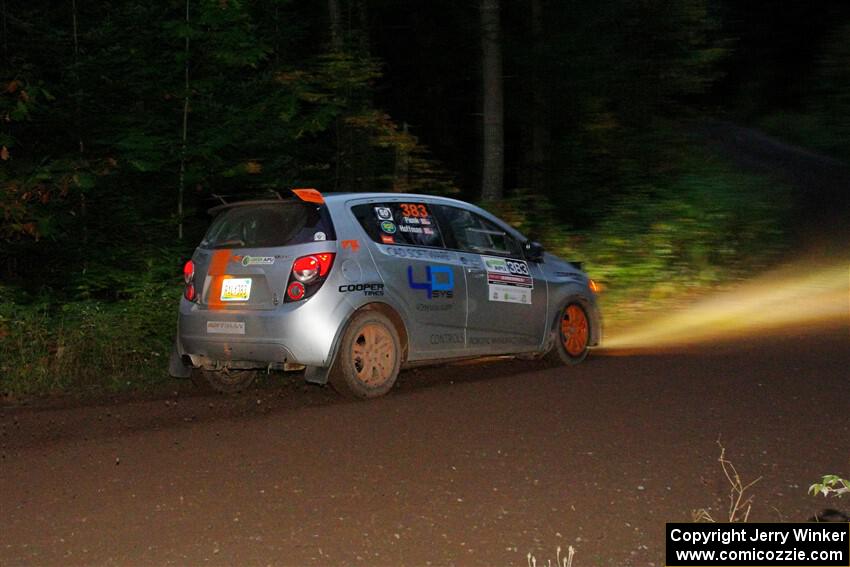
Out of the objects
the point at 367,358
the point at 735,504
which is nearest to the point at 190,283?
the point at 367,358

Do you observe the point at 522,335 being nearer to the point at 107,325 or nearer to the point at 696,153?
the point at 107,325

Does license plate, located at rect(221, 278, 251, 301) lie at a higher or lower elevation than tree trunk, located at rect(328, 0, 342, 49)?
lower

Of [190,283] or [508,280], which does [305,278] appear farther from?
[508,280]

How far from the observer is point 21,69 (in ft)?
49.4

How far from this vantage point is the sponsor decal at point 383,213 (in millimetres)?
10164

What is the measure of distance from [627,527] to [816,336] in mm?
8032

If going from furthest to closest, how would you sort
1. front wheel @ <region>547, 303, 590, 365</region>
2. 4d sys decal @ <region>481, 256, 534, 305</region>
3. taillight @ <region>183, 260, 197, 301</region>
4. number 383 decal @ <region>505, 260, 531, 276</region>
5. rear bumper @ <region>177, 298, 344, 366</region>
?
front wheel @ <region>547, 303, 590, 365</region>, number 383 decal @ <region>505, 260, 531, 276</region>, 4d sys decal @ <region>481, 256, 534, 305</region>, taillight @ <region>183, 260, 197, 301</region>, rear bumper @ <region>177, 298, 344, 366</region>

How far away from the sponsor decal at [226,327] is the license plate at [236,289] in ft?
0.70

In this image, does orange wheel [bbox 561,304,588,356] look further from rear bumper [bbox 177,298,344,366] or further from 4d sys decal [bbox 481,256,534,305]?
rear bumper [bbox 177,298,344,366]

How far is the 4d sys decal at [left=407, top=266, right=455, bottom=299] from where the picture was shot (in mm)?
10203

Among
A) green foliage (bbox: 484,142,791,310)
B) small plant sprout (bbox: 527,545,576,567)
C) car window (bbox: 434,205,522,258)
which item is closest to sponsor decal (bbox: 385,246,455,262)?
car window (bbox: 434,205,522,258)

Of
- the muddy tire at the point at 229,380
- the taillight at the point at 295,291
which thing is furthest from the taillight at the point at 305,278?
the muddy tire at the point at 229,380

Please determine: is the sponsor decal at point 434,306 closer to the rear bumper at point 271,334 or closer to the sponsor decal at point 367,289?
the sponsor decal at point 367,289

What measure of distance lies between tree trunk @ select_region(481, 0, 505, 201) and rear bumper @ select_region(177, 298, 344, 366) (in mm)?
10599
